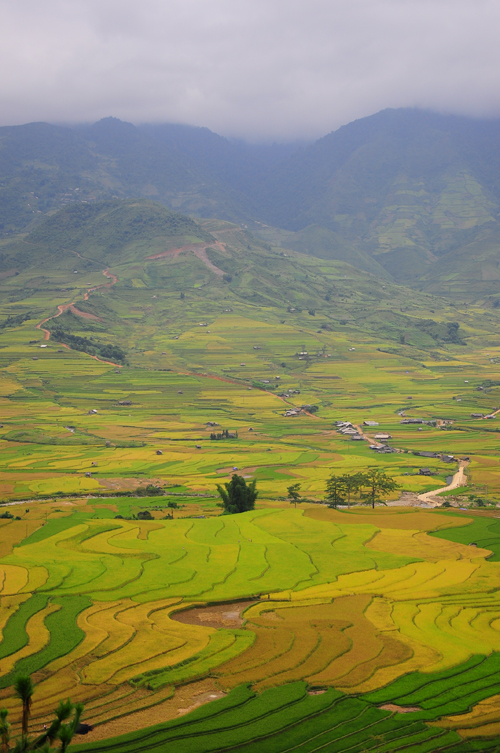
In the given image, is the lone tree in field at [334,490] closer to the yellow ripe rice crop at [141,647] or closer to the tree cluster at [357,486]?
→ the tree cluster at [357,486]

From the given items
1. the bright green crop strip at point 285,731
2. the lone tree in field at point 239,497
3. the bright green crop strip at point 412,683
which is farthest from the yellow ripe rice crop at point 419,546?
the bright green crop strip at point 285,731

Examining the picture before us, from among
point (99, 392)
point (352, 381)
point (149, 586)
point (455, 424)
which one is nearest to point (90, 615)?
point (149, 586)

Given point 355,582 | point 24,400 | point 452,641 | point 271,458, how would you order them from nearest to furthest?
point 452,641 < point 355,582 < point 271,458 < point 24,400

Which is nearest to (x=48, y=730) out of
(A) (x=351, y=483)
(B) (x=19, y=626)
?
(B) (x=19, y=626)

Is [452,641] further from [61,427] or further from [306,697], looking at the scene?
[61,427]

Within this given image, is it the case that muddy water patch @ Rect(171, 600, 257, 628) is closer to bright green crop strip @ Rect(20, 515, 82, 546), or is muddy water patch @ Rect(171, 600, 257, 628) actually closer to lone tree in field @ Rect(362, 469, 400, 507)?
bright green crop strip @ Rect(20, 515, 82, 546)

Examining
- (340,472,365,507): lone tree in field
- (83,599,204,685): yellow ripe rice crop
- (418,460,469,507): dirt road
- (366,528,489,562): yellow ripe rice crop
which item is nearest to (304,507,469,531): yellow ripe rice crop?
(366,528,489,562): yellow ripe rice crop

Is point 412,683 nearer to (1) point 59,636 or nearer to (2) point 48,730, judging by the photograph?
(1) point 59,636
